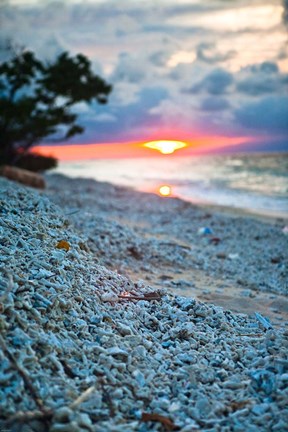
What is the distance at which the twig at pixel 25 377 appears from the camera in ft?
8.34

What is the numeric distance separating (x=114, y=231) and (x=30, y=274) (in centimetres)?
414

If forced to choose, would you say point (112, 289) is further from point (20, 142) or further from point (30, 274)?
point (20, 142)

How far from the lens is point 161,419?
Result: 2.67 metres

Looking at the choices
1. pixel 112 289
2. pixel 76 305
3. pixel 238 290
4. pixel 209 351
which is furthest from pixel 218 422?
pixel 238 290

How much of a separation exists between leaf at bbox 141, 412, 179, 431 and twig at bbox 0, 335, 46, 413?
2.15ft

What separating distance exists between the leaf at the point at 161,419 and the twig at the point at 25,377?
656 mm

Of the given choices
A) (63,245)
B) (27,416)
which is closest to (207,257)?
(63,245)

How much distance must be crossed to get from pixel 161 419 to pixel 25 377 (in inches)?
36.2

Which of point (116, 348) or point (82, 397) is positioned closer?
point (82, 397)

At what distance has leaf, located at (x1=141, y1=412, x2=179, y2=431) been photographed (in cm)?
265

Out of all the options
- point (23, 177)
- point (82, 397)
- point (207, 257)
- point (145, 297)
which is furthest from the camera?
point (23, 177)

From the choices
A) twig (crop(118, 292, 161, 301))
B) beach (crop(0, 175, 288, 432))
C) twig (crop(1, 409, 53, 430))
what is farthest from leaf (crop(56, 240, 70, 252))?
twig (crop(1, 409, 53, 430))

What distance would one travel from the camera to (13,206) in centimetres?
541

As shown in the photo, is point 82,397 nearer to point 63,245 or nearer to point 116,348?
point 116,348
